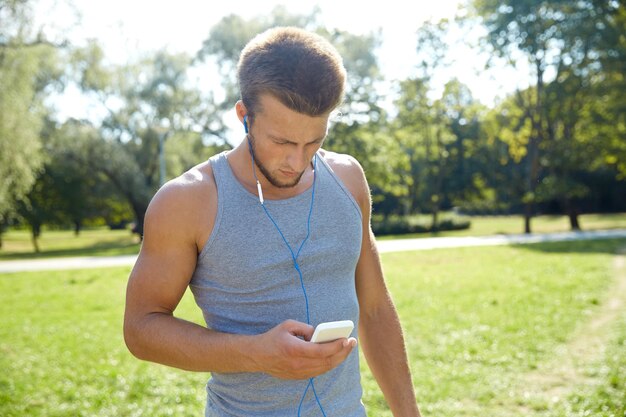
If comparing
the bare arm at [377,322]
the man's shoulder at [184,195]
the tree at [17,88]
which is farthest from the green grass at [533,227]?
the man's shoulder at [184,195]

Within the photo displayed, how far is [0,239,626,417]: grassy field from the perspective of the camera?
223 inches

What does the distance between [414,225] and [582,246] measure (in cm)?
1432

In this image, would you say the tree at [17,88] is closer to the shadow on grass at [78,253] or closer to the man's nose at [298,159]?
the shadow on grass at [78,253]

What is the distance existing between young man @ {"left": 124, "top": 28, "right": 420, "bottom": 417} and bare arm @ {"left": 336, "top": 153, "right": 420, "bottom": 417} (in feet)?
0.49

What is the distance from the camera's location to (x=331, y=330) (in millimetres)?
1452

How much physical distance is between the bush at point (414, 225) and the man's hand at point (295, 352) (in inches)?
1236

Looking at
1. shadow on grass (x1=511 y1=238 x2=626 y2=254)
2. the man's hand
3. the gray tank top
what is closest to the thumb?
the man's hand

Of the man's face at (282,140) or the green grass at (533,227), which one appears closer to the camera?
the man's face at (282,140)

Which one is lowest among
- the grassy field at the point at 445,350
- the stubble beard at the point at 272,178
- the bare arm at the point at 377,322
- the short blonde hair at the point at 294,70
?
the grassy field at the point at 445,350

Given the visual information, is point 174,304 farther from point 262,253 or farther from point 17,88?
point 17,88

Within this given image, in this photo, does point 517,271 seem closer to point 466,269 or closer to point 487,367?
point 466,269

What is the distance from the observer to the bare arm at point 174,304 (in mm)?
1556

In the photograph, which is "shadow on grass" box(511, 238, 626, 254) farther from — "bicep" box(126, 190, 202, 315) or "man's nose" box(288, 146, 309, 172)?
"bicep" box(126, 190, 202, 315)

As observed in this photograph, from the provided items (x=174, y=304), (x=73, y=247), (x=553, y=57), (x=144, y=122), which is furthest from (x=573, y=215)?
(x=174, y=304)
